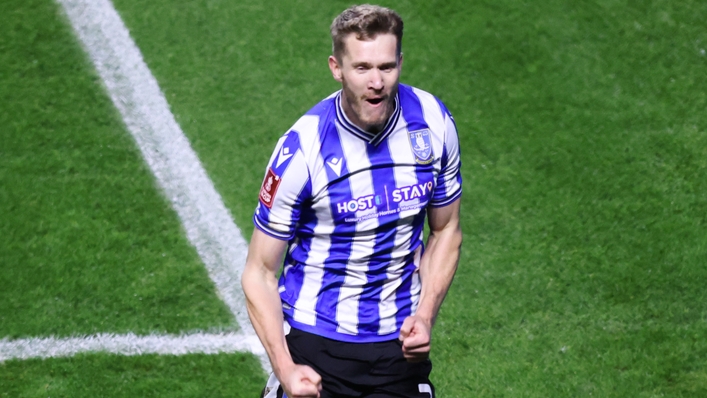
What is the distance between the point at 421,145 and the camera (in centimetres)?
389

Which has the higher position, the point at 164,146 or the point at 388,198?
the point at 388,198

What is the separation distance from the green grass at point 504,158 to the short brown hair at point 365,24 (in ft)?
7.43

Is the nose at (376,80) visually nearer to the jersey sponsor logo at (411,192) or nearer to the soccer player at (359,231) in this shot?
the soccer player at (359,231)

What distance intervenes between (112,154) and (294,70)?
1.41 meters

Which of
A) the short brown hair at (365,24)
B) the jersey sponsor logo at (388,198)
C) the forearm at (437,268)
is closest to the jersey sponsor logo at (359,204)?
the jersey sponsor logo at (388,198)

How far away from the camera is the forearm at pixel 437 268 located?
4012 millimetres

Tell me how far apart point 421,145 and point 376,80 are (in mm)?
422

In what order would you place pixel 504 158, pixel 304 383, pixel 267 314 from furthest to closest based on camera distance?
pixel 504 158, pixel 267 314, pixel 304 383

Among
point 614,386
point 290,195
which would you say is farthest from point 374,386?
point 614,386

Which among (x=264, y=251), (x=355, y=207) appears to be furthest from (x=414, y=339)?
(x=264, y=251)

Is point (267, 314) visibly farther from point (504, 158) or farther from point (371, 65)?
point (504, 158)

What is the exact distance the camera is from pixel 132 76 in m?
6.49

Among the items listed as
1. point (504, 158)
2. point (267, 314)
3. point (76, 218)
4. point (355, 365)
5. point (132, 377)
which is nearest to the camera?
point (267, 314)

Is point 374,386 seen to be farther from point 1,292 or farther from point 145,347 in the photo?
point 1,292
